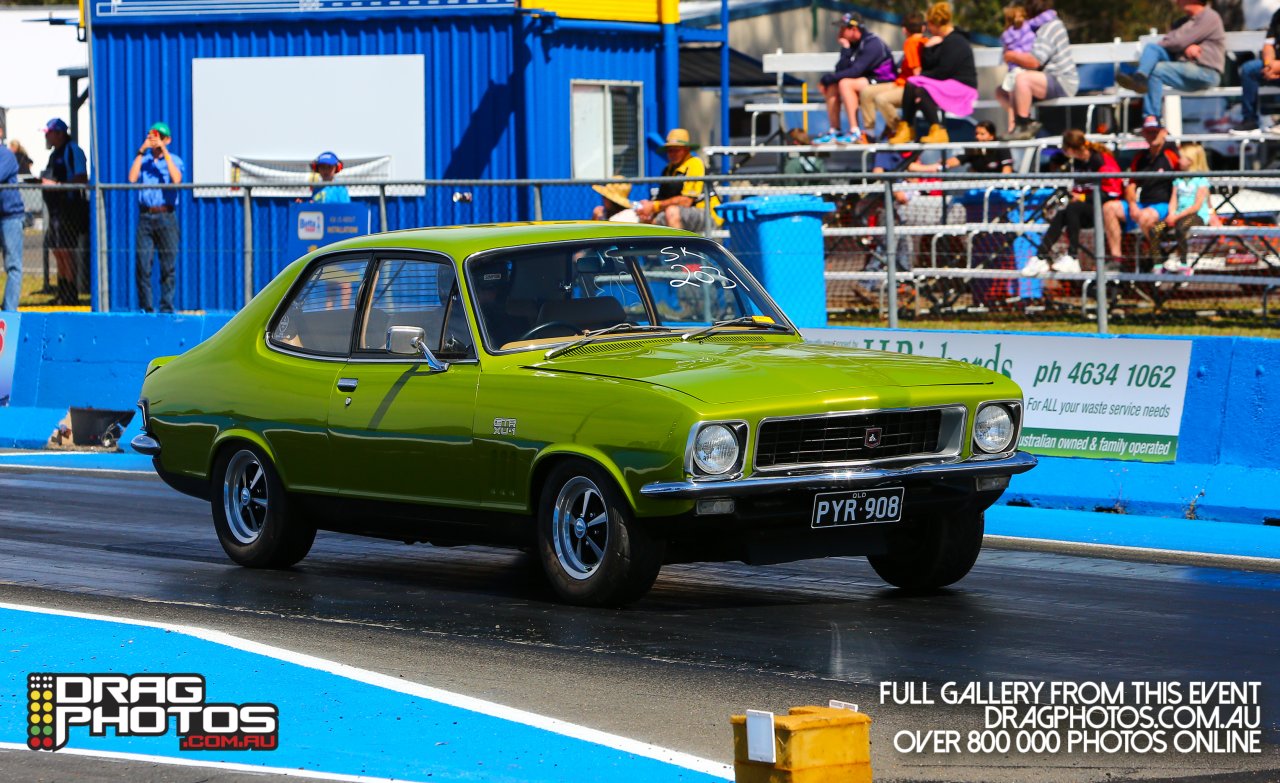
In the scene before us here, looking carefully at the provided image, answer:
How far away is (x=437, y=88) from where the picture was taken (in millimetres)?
24016

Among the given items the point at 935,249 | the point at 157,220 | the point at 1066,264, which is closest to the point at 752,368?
the point at 1066,264

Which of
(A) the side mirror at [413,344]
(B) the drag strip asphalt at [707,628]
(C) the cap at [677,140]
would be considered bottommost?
(B) the drag strip asphalt at [707,628]

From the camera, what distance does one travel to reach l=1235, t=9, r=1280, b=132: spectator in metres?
20.5

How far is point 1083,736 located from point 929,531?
2.79 m

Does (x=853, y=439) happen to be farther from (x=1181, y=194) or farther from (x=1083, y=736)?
(x=1181, y=194)

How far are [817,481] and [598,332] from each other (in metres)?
1.54

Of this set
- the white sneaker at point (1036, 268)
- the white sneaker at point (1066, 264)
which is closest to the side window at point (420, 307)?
the white sneaker at point (1066, 264)

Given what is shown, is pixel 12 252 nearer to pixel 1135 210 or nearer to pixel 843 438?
pixel 1135 210

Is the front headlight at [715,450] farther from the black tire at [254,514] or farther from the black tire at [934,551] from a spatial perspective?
the black tire at [254,514]

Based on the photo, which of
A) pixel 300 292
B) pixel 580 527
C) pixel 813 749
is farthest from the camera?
pixel 300 292

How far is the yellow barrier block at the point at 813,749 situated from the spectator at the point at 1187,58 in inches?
674

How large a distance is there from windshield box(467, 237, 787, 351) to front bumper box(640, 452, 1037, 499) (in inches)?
54.8

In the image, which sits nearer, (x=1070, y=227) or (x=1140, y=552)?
(x=1140, y=552)

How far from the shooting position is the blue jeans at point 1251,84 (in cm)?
2055
